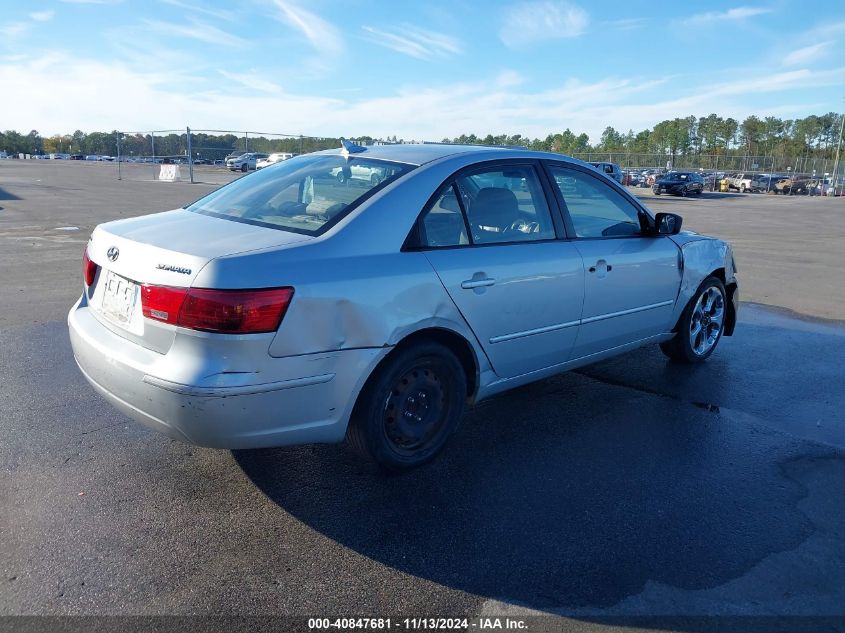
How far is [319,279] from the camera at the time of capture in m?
2.89

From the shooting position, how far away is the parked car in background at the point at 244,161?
35281 millimetres

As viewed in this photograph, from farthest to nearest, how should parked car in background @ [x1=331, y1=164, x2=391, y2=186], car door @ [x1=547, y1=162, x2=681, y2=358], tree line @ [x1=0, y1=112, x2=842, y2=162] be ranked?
tree line @ [x1=0, y1=112, x2=842, y2=162]
car door @ [x1=547, y1=162, x2=681, y2=358]
parked car in background @ [x1=331, y1=164, x2=391, y2=186]

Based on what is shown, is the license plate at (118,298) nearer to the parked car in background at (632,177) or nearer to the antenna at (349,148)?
the antenna at (349,148)

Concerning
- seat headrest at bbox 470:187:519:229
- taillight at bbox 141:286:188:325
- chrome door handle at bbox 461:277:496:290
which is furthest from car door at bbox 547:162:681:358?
taillight at bbox 141:286:188:325

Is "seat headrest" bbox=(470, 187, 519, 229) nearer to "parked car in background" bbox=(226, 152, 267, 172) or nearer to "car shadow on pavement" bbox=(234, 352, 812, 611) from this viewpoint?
"car shadow on pavement" bbox=(234, 352, 812, 611)

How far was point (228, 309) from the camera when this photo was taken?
2.71m

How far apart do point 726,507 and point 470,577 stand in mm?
1457

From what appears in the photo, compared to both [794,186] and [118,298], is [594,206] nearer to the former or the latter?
[118,298]

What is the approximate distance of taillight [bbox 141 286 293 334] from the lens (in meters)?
2.72

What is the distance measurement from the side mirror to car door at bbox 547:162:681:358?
7 centimetres

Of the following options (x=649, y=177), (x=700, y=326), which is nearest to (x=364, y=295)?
(x=700, y=326)

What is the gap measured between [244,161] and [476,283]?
34.3 meters

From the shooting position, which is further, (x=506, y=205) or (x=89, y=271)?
(x=506, y=205)

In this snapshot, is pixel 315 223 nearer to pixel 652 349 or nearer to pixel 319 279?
pixel 319 279
